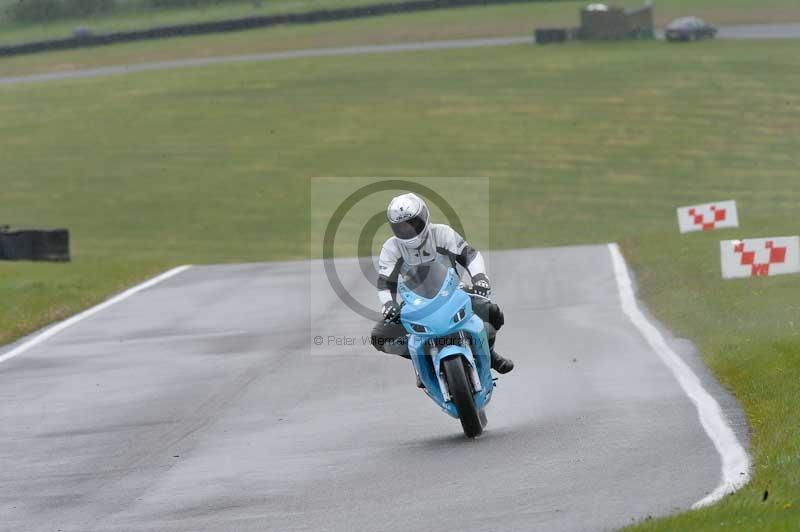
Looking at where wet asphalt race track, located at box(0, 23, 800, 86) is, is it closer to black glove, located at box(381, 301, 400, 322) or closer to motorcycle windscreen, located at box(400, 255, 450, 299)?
motorcycle windscreen, located at box(400, 255, 450, 299)

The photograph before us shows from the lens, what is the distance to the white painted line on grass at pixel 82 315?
55.6ft

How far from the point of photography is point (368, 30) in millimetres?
65062

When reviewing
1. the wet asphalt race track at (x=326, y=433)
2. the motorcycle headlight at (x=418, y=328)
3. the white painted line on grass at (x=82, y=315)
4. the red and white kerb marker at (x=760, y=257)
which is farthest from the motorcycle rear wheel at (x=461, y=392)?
the red and white kerb marker at (x=760, y=257)

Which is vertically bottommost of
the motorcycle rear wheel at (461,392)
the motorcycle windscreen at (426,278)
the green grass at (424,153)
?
the green grass at (424,153)

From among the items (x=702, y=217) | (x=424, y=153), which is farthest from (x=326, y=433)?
(x=424, y=153)

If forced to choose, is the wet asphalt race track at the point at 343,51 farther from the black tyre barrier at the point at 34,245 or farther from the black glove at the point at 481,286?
the black glove at the point at 481,286

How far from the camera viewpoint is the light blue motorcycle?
32.8 feet

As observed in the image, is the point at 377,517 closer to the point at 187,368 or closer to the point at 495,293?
the point at 187,368

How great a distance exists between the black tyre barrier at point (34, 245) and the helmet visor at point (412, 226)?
58.5ft

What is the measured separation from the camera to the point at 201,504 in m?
8.62

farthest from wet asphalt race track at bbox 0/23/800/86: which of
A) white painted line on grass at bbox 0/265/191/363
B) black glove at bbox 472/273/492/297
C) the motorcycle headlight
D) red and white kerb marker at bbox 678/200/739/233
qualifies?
the motorcycle headlight

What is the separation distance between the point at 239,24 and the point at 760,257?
167 feet

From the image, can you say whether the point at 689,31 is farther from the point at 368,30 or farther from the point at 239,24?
the point at 239,24

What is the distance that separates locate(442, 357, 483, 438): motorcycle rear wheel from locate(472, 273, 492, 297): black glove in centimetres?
67
